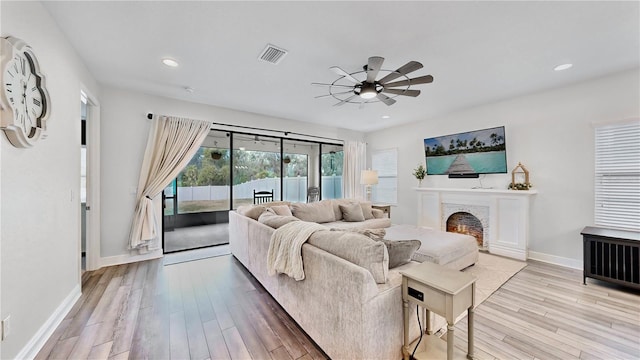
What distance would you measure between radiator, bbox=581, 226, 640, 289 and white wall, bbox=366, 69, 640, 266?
584mm

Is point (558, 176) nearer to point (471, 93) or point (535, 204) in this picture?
point (535, 204)

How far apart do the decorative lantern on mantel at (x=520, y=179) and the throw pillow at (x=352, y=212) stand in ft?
8.59

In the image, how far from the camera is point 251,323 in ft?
7.06

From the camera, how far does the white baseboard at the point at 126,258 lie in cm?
353

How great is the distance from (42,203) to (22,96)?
862 mm

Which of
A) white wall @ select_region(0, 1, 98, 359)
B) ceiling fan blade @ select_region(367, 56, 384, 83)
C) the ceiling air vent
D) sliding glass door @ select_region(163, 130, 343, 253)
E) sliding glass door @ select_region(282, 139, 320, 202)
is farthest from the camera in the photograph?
sliding glass door @ select_region(282, 139, 320, 202)

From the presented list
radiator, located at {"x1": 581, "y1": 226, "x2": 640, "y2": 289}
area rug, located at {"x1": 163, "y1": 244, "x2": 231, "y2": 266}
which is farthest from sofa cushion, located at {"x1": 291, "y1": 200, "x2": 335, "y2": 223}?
radiator, located at {"x1": 581, "y1": 226, "x2": 640, "y2": 289}

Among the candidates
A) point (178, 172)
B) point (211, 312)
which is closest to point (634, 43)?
point (211, 312)

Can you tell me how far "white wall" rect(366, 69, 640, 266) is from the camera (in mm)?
3230

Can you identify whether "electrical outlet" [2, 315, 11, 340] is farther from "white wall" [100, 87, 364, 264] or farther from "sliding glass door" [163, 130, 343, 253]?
"sliding glass door" [163, 130, 343, 253]

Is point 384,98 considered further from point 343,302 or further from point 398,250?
point 343,302

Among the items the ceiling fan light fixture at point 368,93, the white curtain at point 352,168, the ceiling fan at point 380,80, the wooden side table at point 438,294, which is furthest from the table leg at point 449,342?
the white curtain at point 352,168

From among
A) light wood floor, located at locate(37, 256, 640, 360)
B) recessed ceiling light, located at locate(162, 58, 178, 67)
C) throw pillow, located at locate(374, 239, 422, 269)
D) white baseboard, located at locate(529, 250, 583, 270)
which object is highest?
recessed ceiling light, located at locate(162, 58, 178, 67)

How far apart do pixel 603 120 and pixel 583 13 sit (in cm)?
217
